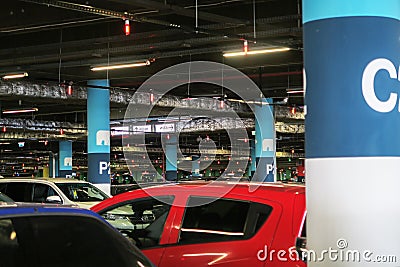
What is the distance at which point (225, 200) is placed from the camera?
499cm

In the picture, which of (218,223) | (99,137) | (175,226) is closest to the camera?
(218,223)

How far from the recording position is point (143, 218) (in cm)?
543

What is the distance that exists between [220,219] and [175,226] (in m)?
0.35

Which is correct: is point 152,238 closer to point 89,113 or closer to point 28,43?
point 28,43

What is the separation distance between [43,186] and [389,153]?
990cm

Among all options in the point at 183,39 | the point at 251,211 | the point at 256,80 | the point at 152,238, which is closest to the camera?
the point at 251,211

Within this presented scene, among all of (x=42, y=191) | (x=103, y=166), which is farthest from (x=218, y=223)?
(x=103, y=166)

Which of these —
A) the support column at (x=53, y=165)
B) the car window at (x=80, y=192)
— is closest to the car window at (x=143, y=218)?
the car window at (x=80, y=192)

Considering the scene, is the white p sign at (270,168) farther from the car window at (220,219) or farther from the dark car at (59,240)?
the dark car at (59,240)

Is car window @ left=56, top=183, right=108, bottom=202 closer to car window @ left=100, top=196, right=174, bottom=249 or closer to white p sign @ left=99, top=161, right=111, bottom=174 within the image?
white p sign @ left=99, top=161, right=111, bottom=174


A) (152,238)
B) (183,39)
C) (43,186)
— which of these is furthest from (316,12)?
(183,39)

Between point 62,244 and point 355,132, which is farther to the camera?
point 62,244

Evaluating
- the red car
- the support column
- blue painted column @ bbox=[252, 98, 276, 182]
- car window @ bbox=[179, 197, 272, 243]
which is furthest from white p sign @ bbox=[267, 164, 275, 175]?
the support column

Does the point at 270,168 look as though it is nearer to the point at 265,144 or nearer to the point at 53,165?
the point at 265,144
